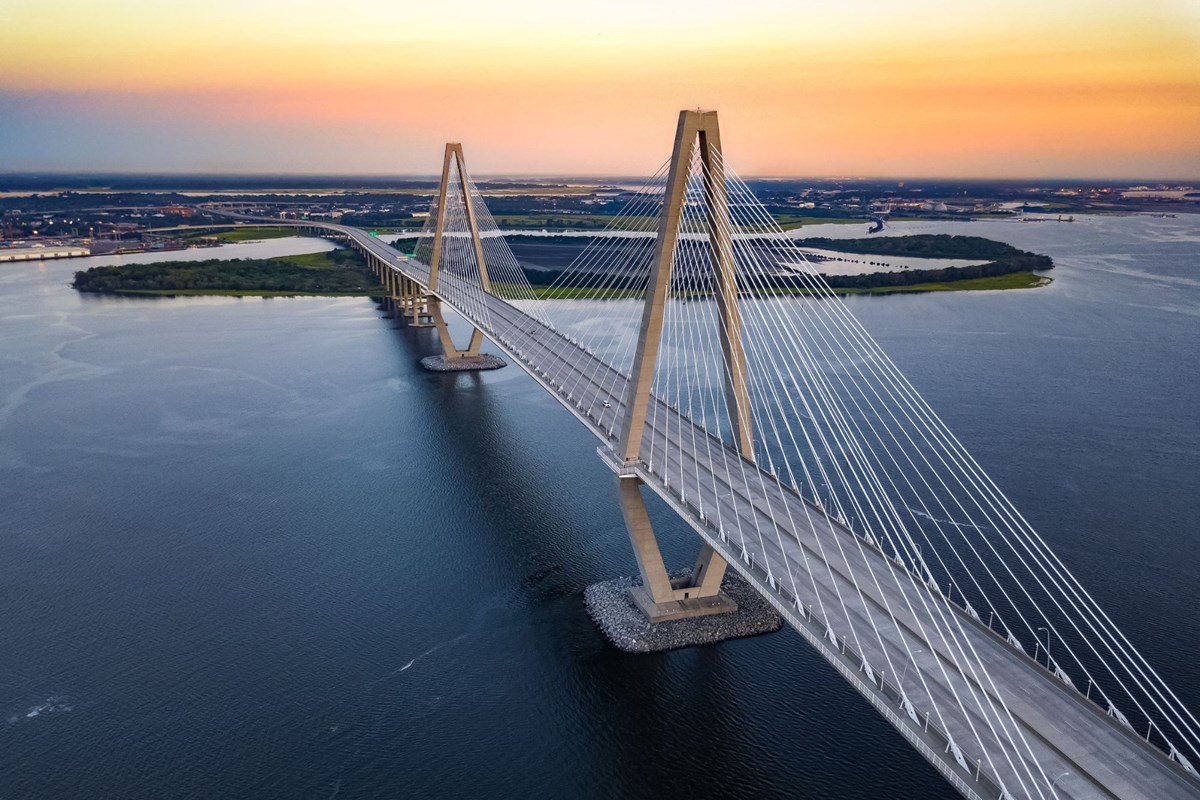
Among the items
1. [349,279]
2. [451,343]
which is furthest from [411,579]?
[349,279]

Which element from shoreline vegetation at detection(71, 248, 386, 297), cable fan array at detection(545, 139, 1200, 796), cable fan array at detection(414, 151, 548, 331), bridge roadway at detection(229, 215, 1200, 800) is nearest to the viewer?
bridge roadway at detection(229, 215, 1200, 800)

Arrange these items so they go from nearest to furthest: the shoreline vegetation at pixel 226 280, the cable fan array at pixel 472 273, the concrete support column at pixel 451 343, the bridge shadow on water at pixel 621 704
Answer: the bridge shadow on water at pixel 621 704 → the cable fan array at pixel 472 273 → the concrete support column at pixel 451 343 → the shoreline vegetation at pixel 226 280

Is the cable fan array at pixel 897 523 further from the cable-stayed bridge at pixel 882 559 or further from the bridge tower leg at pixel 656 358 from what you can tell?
the bridge tower leg at pixel 656 358

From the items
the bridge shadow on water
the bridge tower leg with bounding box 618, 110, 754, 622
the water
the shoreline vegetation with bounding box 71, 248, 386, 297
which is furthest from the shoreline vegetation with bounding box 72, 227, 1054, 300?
the bridge tower leg with bounding box 618, 110, 754, 622

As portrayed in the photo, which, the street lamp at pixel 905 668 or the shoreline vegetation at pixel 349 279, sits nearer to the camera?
the street lamp at pixel 905 668

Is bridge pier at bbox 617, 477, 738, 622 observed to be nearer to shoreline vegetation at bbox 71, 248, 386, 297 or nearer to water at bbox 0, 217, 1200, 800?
water at bbox 0, 217, 1200, 800

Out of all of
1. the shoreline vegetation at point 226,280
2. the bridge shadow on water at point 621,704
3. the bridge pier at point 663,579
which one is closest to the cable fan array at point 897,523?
the bridge pier at point 663,579

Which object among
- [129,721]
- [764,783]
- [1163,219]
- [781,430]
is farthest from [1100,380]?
[1163,219]
